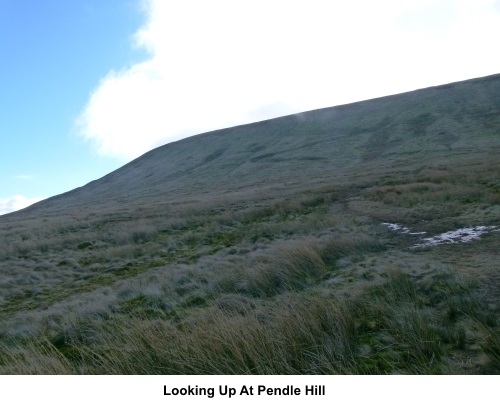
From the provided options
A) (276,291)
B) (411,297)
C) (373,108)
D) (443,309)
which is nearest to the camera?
(443,309)

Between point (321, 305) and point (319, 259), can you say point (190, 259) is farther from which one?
point (321, 305)

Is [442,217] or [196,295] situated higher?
[196,295]

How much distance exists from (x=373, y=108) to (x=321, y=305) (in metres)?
90.3

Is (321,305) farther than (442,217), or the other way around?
(442,217)

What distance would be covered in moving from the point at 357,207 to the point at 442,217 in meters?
5.41

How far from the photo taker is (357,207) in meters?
19.4

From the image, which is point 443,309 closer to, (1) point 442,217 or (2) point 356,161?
(1) point 442,217

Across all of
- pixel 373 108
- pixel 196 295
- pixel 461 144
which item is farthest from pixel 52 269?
pixel 373 108

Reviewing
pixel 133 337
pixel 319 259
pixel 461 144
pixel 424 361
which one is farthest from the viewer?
pixel 461 144

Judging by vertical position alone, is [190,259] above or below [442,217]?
above

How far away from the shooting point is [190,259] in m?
13.2

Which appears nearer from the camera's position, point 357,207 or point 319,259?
point 319,259

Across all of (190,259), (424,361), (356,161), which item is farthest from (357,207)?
(356,161)

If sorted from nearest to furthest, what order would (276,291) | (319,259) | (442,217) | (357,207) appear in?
1. (276,291)
2. (319,259)
3. (442,217)
4. (357,207)
